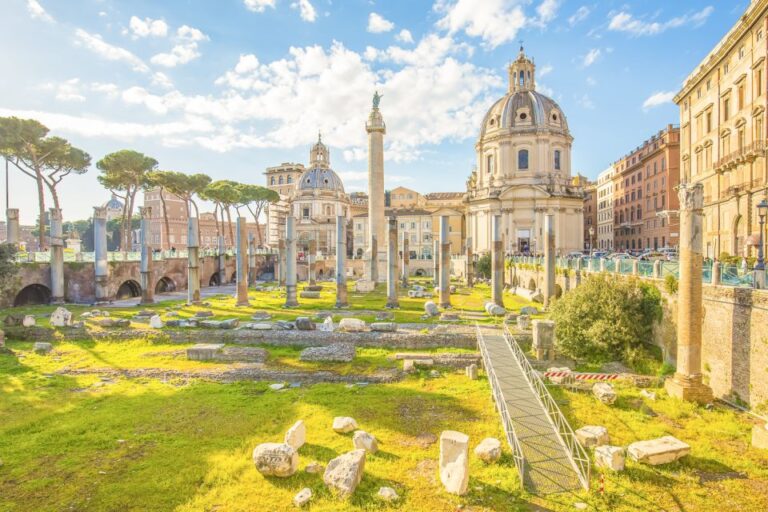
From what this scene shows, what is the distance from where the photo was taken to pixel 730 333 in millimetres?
12102

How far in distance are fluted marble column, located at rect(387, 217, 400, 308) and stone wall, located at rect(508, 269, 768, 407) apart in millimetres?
15215

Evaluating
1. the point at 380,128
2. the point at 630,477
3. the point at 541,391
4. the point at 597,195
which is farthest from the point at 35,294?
the point at 597,195

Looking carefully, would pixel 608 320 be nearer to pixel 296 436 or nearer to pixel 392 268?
pixel 296 436

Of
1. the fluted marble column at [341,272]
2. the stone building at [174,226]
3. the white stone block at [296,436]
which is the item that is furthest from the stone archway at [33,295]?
the stone building at [174,226]

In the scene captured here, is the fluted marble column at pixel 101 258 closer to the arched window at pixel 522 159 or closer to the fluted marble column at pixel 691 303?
the fluted marble column at pixel 691 303

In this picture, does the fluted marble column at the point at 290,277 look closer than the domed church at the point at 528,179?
Yes

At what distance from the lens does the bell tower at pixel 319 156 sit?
9275 centimetres

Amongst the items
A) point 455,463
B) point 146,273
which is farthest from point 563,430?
point 146,273

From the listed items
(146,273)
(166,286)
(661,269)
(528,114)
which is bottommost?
(166,286)

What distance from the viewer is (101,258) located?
2800cm

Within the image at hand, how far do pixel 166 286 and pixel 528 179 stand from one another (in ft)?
139

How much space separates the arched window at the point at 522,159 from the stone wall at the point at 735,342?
142 ft

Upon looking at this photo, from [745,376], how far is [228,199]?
57955mm

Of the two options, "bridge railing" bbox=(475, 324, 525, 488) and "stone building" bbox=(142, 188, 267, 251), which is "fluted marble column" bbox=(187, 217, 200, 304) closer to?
"bridge railing" bbox=(475, 324, 525, 488)
